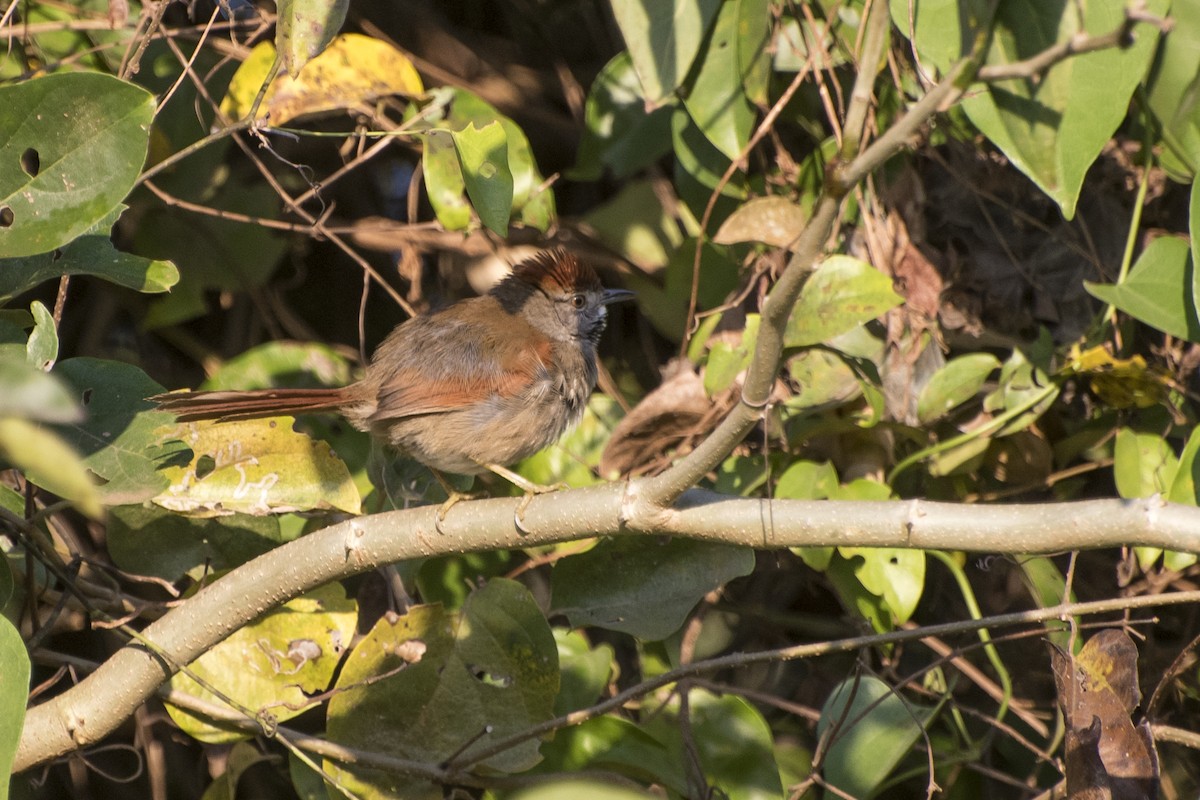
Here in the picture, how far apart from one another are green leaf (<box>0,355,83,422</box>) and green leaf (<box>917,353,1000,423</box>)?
7.91 feet

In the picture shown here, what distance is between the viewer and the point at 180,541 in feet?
8.85

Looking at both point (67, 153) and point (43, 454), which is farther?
point (67, 153)

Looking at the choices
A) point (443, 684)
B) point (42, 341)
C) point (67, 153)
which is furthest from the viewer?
point (443, 684)

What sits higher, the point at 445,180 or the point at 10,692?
the point at 445,180

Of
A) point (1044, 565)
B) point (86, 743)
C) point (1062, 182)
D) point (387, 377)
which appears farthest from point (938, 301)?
point (86, 743)

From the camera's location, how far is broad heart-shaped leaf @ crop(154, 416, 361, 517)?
2.49m

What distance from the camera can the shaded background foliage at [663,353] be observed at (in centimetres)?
249

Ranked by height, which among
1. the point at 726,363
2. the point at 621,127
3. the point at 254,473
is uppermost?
the point at 621,127

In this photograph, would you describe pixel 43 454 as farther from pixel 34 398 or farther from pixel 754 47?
pixel 754 47

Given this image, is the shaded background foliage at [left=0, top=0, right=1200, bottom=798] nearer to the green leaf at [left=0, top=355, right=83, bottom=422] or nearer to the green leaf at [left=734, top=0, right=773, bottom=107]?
the green leaf at [left=734, top=0, right=773, bottom=107]

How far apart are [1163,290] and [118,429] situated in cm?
226

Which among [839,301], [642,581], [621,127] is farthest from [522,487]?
[621,127]

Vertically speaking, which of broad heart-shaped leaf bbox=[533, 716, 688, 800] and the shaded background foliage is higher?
the shaded background foliage

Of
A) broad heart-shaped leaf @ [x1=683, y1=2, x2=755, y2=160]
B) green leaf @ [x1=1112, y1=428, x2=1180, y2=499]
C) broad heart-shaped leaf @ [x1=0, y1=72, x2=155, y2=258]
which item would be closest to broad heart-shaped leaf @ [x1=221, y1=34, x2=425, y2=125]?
broad heart-shaped leaf @ [x1=683, y1=2, x2=755, y2=160]
